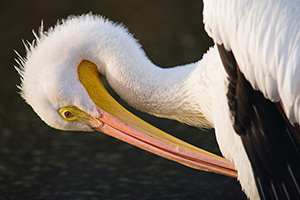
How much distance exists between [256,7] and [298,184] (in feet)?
2.66

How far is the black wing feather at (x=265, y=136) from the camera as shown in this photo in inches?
115

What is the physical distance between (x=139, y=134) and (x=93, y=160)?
5.30ft

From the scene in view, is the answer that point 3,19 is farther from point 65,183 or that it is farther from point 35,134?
point 65,183

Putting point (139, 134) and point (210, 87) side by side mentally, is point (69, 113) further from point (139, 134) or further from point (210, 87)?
point (210, 87)

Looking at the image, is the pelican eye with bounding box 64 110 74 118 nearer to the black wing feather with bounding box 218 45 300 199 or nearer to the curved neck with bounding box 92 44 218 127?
the curved neck with bounding box 92 44 218 127

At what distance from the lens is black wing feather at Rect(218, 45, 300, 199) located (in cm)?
292

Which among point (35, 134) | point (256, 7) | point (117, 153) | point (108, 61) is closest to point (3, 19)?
point (35, 134)

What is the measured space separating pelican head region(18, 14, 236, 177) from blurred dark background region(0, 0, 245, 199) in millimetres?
1045

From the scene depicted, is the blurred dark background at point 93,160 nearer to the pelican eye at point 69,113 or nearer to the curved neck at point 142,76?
the curved neck at point 142,76

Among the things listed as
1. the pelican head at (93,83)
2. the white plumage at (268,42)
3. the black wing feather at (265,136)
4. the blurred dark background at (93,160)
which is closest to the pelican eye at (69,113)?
the pelican head at (93,83)

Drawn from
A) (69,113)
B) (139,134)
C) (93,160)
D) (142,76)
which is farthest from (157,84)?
(93,160)

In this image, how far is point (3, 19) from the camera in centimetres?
780

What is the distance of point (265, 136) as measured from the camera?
2.95m

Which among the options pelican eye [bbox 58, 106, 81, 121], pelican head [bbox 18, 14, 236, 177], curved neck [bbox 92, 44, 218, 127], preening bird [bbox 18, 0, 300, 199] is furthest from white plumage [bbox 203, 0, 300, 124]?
pelican eye [bbox 58, 106, 81, 121]
